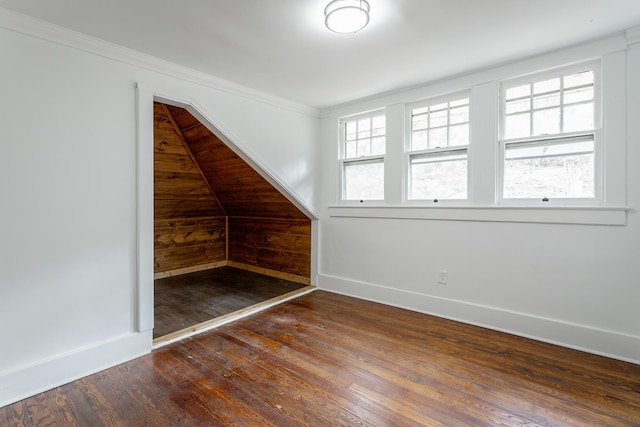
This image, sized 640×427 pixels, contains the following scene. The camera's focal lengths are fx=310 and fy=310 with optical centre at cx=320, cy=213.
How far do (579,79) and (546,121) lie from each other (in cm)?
37

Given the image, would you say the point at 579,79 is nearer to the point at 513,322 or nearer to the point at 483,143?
the point at 483,143

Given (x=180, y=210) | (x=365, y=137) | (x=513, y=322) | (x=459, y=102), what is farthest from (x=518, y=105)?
(x=180, y=210)

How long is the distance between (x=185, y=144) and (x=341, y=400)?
11.7 feet

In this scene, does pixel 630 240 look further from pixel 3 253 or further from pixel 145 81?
pixel 3 253

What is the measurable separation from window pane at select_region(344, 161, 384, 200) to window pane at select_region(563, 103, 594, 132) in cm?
171

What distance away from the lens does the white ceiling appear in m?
1.86

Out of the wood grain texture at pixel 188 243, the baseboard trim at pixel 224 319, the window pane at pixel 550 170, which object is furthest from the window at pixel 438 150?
the wood grain texture at pixel 188 243

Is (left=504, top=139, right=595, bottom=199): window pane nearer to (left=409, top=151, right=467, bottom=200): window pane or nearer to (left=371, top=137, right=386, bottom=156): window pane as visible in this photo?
(left=409, top=151, right=467, bottom=200): window pane

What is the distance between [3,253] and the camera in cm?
188

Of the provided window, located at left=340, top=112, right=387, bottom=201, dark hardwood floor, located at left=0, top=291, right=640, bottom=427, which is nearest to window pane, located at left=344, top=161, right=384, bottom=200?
window, located at left=340, top=112, right=387, bottom=201

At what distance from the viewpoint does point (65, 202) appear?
2.09m

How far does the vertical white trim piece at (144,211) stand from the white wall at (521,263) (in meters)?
2.20

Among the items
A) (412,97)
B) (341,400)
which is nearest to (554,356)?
(341,400)

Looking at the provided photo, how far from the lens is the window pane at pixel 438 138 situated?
317cm
